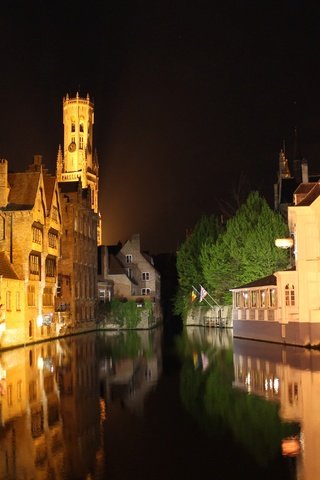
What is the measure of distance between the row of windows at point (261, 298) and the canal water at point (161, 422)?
48.9 ft

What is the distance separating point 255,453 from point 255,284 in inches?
1602

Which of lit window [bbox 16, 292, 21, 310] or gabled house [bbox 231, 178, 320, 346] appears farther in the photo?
lit window [bbox 16, 292, 21, 310]

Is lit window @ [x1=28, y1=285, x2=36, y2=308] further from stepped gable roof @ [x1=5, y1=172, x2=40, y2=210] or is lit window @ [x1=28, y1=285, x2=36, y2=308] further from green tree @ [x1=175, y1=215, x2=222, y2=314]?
green tree @ [x1=175, y1=215, x2=222, y2=314]

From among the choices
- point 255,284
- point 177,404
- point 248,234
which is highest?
point 248,234

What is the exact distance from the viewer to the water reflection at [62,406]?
12617 millimetres

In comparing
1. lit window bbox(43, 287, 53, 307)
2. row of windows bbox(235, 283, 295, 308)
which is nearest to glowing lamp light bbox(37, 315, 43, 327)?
lit window bbox(43, 287, 53, 307)

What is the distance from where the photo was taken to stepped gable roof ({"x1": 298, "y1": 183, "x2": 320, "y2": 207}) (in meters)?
44.6

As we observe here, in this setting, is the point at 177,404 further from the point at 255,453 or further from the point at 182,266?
the point at 182,266

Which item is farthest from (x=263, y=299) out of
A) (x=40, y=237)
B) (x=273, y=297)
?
(x=40, y=237)

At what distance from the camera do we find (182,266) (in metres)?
95.4

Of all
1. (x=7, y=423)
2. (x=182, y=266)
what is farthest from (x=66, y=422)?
(x=182, y=266)

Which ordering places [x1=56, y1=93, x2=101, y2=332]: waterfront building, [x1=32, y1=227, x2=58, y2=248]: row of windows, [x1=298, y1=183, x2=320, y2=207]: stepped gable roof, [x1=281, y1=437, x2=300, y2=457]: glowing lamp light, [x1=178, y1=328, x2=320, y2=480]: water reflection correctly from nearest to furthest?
[x1=281, y1=437, x2=300, y2=457]: glowing lamp light < [x1=178, y1=328, x2=320, y2=480]: water reflection < [x1=298, y1=183, x2=320, y2=207]: stepped gable roof < [x1=32, y1=227, x2=58, y2=248]: row of windows < [x1=56, y1=93, x2=101, y2=332]: waterfront building

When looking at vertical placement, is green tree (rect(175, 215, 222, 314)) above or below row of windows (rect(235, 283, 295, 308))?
above

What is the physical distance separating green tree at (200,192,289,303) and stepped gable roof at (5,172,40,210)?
23109mm
